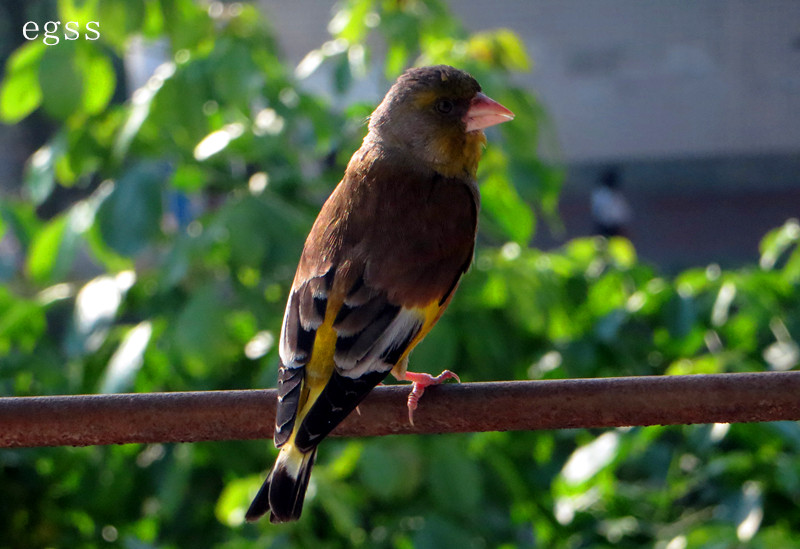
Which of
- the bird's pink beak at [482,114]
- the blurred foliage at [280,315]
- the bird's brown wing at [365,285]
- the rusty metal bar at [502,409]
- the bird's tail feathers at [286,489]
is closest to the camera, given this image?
the rusty metal bar at [502,409]

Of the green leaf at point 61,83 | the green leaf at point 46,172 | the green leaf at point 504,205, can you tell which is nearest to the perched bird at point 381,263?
the green leaf at point 504,205

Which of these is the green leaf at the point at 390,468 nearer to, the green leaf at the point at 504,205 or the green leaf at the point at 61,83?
the green leaf at the point at 504,205

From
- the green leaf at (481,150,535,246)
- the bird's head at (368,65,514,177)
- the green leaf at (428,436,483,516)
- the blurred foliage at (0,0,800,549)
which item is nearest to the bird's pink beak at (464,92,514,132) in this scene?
the bird's head at (368,65,514,177)

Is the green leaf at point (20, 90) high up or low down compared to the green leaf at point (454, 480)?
up

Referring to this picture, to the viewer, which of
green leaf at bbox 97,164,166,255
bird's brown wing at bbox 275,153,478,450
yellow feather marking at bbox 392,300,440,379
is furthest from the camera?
green leaf at bbox 97,164,166,255

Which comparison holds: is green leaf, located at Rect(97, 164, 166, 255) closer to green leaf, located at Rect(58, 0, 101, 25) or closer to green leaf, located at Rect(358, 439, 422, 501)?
green leaf, located at Rect(58, 0, 101, 25)

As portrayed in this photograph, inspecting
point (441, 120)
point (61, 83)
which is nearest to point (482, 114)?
point (441, 120)

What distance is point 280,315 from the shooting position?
2.71 meters

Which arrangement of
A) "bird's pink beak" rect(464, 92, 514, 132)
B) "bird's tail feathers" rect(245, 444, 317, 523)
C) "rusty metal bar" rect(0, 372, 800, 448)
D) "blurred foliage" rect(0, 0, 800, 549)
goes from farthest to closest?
1. "blurred foliage" rect(0, 0, 800, 549)
2. "bird's pink beak" rect(464, 92, 514, 132)
3. "bird's tail feathers" rect(245, 444, 317, 523)
4. "rusty metal bar" rect(0, 372, 800, 448)

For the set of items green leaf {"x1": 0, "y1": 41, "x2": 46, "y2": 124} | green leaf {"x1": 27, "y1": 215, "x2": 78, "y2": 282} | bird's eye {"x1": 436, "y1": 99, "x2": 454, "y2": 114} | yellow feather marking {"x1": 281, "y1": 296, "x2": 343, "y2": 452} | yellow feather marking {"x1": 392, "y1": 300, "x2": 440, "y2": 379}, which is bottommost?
green leaf {"x1": 27, "y1": 215, "x2": 78, "y2": 282}

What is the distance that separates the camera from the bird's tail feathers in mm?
1621

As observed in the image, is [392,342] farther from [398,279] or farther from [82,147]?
[82,147]

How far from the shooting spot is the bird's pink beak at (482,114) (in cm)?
234

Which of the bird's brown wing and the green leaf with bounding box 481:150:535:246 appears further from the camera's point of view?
the green leaf with bounding box 481:150:535:246
